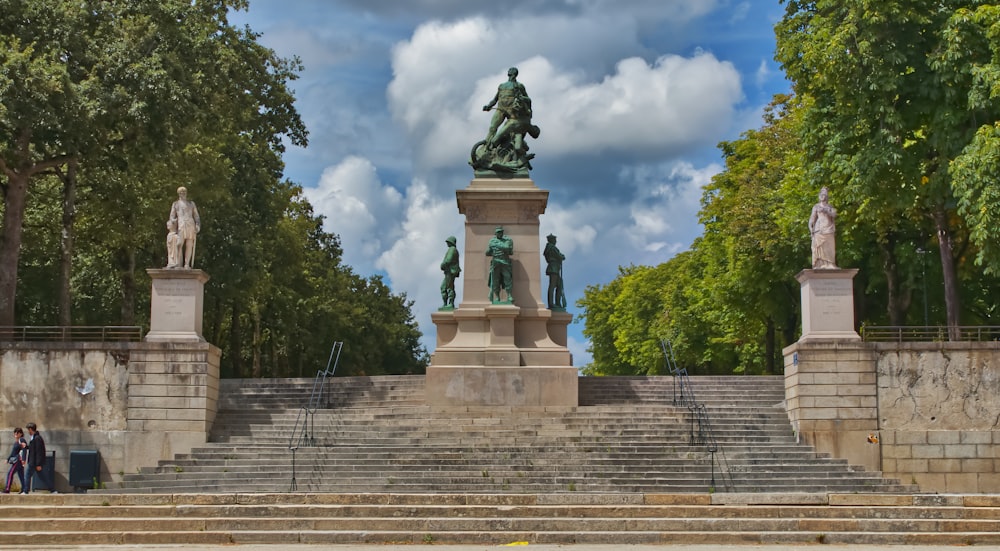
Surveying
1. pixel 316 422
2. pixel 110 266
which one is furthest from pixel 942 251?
pixel 110 266

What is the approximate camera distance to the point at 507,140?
3309 cm

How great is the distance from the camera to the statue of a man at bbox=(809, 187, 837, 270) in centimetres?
2795

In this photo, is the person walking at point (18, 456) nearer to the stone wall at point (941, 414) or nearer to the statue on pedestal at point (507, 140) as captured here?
the statue on pedestal at point (507, 140)

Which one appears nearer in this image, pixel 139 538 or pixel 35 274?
pixel 139 538

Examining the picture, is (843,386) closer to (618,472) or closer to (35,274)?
(618,472)

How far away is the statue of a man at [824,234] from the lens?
91.7ft

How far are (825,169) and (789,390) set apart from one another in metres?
6.18

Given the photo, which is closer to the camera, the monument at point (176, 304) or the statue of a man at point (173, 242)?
the monument at point (176, 304)

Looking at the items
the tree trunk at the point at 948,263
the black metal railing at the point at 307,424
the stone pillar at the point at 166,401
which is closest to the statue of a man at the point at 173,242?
the stone pillar at the point at 166,401

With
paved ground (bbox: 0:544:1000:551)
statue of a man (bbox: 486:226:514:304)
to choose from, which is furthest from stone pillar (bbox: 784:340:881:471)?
paved ground (bbox: 0:544:1000:551)

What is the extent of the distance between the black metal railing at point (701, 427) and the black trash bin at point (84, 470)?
40.3 feet

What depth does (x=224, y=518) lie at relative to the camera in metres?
19.3

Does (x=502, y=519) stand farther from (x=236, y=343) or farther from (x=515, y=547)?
(x=236, y=343)

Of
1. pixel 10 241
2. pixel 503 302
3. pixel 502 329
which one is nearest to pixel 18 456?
pixel 10 241
